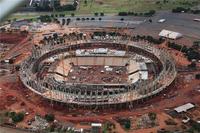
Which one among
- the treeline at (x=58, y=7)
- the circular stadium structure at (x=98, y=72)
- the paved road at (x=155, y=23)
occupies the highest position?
the treeline at (x=58, y=7)

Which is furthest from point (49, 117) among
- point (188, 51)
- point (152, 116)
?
point (188, 51)

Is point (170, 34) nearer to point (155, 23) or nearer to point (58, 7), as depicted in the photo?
point (155, 23)

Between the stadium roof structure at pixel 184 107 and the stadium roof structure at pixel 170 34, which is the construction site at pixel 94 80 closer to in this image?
the stadium roof structure at pixel 184 107

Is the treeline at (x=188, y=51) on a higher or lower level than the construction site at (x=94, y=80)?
higher

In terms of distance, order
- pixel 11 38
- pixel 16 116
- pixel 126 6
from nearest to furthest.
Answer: pixel 16 116
pixel 11 38
pixel 126 6

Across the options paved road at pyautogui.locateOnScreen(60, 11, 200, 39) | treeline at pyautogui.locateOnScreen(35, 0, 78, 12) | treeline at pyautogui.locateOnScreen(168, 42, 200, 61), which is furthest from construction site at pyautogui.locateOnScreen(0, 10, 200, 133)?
treeline at pyautogui.locateOnScreen(35, 0, 78, 12)

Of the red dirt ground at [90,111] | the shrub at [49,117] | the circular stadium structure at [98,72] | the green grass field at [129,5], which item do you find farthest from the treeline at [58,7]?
the shrub at [49,117]
